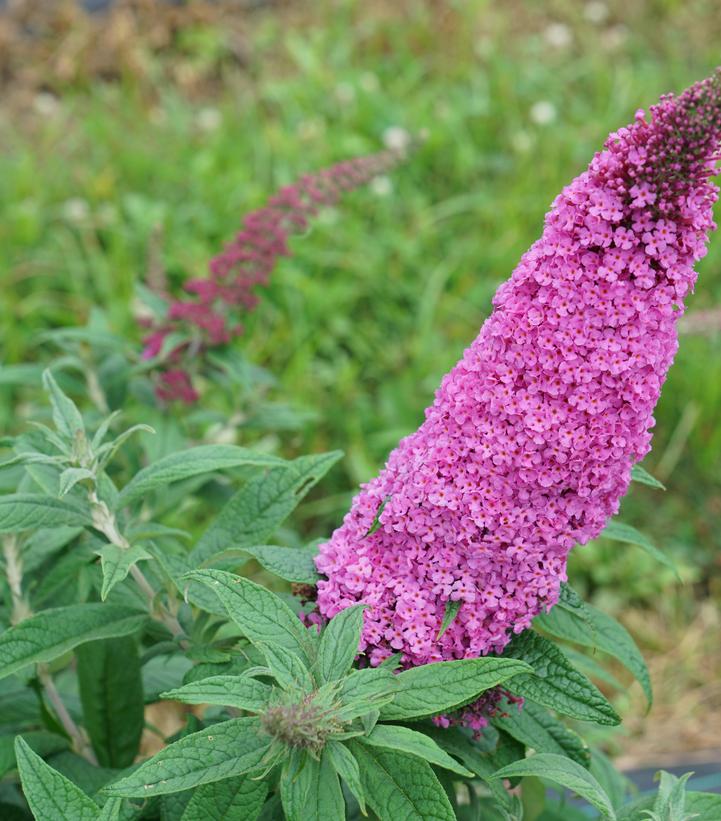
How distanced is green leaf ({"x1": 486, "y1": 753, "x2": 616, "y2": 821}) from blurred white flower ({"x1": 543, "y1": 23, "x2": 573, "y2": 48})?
475 centimetres

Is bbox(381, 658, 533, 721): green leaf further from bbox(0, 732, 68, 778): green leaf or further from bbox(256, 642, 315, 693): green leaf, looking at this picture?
bbox(0, 732, 68, 778): green leaf

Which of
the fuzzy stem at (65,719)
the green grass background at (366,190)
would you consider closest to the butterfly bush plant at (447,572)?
the fuzzy stem at (65,719)

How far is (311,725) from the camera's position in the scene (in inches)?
45.2

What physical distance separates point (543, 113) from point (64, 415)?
12.2ft

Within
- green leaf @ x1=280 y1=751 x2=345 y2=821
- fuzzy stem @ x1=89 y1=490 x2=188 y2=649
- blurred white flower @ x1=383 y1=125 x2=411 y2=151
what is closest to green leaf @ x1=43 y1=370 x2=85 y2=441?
fuzzy stem @ x1=89 y1=490 x2=188 y2=649

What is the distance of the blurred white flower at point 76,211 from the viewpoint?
4359mm

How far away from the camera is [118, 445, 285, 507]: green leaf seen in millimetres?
1463

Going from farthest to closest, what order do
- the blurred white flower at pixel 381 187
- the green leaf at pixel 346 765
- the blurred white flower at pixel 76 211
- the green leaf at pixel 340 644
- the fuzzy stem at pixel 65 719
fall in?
the blurred white flower at pixel 381 187 → the blurred white flower at pixel 76 211 → the fuzzy stem at pixel 65 719 → the green leaf at pixel 340 644 → the green leaf at pixel 346 765

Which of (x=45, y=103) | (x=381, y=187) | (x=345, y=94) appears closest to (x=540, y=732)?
(x=381, y=187)

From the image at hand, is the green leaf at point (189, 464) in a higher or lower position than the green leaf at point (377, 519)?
higher

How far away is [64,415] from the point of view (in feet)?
5.15

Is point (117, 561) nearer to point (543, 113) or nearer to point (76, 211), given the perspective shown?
point (76, 211)

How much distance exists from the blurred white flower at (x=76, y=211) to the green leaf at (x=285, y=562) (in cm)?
320

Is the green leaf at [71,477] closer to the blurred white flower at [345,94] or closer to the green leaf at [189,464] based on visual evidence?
the green leaf at [189,464]
